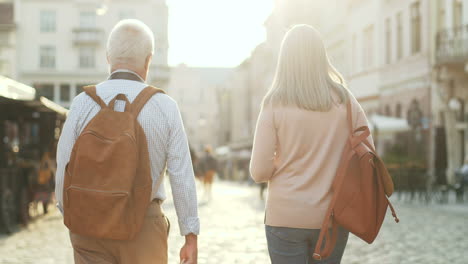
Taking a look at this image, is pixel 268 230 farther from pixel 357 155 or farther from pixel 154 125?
pixel 154 125

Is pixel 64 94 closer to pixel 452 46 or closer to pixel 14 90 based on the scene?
pixel 452 46

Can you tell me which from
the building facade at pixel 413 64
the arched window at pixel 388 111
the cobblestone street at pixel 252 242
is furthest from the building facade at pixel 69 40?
the cobblestone street at pixel 252 242

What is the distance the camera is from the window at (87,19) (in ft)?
216

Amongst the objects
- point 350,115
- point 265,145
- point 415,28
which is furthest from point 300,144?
point 415,28

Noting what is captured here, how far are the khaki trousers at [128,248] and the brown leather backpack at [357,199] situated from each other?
727mm

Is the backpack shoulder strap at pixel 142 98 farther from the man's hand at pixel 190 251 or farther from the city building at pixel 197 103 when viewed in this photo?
the city building at pixel 197 103

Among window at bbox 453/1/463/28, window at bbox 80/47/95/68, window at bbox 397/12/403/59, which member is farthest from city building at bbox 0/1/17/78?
window at bbox 453/1/463/28

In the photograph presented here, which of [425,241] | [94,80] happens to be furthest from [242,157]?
[425,241]

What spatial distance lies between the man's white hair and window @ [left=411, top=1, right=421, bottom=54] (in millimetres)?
30295

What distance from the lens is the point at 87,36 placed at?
64.9 m

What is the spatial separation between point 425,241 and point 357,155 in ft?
28.6

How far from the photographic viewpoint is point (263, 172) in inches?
153

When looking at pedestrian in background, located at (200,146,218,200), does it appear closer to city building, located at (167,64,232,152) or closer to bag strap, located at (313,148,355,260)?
bag strap, located at (313,148,355,260)

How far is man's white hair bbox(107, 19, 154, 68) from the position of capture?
3.67 m
